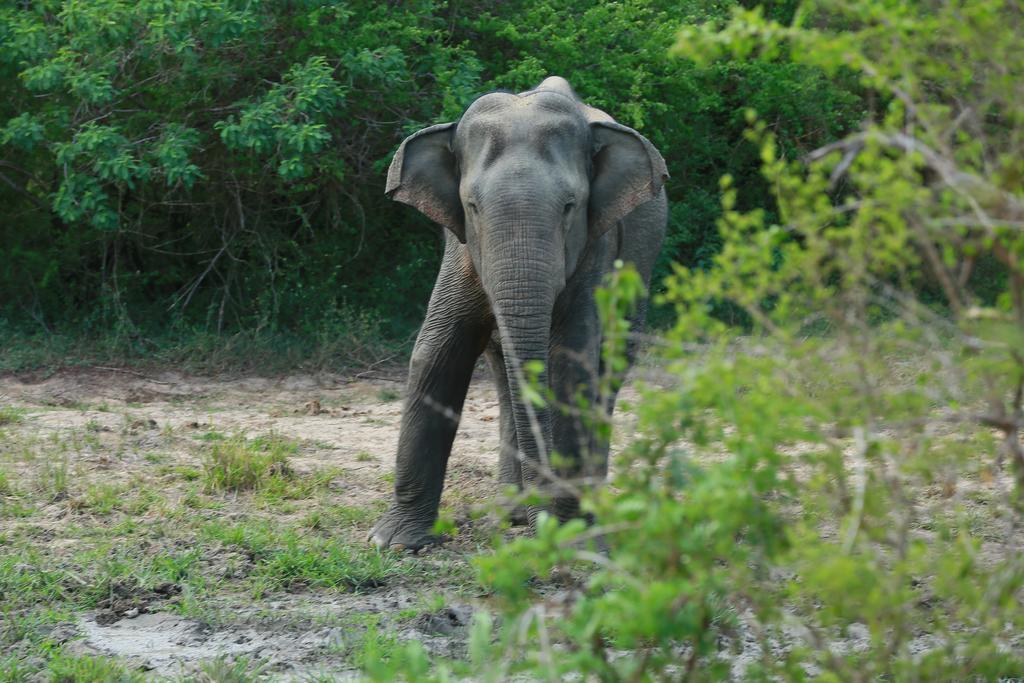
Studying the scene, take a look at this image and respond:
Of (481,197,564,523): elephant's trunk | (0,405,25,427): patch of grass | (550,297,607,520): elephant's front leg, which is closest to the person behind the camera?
(481,197,564,523): elephant's trunk

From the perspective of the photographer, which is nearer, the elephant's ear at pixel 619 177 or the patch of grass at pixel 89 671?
the patch of grass at pixel 89 671

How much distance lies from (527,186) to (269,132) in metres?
5.34

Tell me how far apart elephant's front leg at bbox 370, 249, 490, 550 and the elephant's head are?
27 cm

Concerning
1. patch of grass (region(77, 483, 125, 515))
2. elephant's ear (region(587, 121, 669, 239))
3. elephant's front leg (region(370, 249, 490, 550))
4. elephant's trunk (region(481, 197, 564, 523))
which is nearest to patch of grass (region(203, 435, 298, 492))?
patch of grass (region(77, 483, 125, 515))

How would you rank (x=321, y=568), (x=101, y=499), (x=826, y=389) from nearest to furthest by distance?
(x=826, y=389) → (x=321, y=568) → (x=101, y=499)

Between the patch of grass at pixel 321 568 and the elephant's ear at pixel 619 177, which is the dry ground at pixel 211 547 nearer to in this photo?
the patch of grass at pixel 321 568

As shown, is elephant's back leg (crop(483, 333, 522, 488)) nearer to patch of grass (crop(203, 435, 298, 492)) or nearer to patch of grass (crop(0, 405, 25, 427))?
patch of grass (crop(203, 435, 298, 492))

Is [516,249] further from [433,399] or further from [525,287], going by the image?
[433,399]

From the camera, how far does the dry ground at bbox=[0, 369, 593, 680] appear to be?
5059 millimetres

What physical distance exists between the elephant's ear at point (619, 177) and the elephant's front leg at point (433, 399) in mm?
657

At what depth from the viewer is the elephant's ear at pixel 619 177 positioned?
6.25 metres

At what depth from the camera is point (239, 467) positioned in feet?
23.7

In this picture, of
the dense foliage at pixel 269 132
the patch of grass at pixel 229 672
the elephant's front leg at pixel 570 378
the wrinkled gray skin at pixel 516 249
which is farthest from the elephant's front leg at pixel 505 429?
the dense foliage at pixel 269 132

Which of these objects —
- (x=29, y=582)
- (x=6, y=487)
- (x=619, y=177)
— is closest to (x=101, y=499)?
(x=6, y=487)
